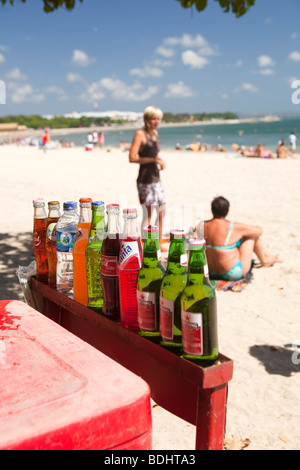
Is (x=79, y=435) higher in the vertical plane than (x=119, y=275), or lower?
lower

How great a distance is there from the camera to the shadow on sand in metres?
5.57

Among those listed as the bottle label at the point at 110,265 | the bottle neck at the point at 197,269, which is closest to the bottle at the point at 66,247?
the bottle label at the point at 110,265

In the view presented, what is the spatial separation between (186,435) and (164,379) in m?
1.51

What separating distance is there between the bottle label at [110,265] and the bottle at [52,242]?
0.56m

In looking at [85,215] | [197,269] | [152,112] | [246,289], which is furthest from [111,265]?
[152,112]

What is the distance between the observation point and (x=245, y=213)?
10664mm

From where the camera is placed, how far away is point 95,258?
2.40 meters

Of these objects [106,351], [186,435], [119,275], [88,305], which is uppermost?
[119,275]

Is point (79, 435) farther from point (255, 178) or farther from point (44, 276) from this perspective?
point (255, 178)

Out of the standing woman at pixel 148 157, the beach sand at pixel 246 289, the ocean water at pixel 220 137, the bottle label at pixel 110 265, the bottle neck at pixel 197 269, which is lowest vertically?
the beach sand at pixel 246 289

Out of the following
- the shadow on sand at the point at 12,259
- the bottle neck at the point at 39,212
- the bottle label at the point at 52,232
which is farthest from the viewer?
the shadow on sand at the point at 12,259

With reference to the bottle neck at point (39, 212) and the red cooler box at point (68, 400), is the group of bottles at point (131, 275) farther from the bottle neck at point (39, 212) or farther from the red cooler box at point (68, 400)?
the red cooler box at point (68, 400)

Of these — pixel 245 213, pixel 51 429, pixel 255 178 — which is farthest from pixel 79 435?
pixel 255 178

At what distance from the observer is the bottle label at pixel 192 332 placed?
5.88ft
